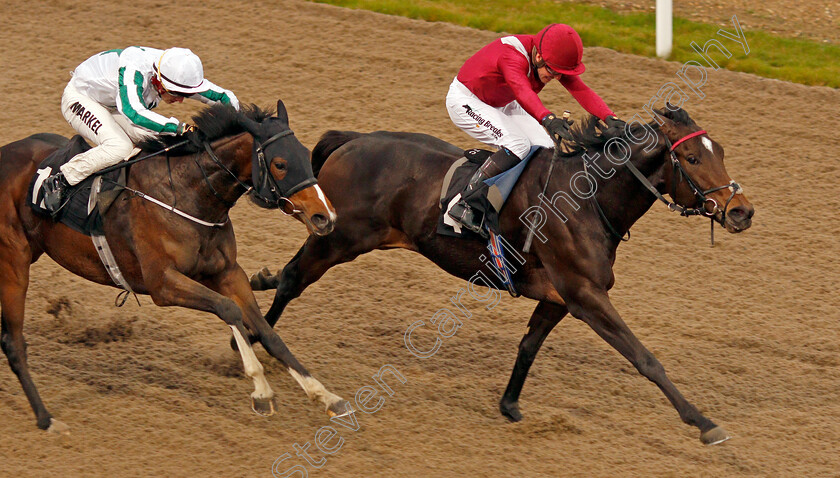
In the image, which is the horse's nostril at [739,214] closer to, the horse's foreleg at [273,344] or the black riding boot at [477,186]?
the black riding boot at [477,186]

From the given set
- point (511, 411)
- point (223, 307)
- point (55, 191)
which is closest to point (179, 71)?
point (55, 191)

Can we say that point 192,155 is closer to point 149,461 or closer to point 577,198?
point 149,461

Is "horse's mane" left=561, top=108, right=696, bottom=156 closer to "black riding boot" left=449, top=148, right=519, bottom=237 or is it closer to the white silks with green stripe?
"black riding boot" left=449, top=148, right=519, bottom=237

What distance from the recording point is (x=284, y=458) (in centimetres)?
514

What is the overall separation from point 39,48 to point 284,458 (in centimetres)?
735

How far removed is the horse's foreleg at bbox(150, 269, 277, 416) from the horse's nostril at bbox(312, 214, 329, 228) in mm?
616

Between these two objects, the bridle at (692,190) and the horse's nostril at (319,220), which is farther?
the bridle at (692,190)

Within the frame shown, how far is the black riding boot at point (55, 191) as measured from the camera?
17.6 ft

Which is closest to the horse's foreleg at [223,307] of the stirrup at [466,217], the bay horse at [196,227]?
the bay horse at [196,227]

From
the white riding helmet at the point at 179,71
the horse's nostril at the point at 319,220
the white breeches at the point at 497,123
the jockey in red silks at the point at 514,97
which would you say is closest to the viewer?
the horse's nostril at the point at 319,220

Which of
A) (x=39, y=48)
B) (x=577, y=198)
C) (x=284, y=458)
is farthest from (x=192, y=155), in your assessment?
(x=39, y=48)

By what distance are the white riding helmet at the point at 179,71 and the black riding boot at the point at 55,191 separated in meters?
0.79

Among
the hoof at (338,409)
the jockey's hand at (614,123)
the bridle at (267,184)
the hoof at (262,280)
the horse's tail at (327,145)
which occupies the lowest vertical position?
the hoof at (262,280)

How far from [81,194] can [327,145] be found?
1620 mm
